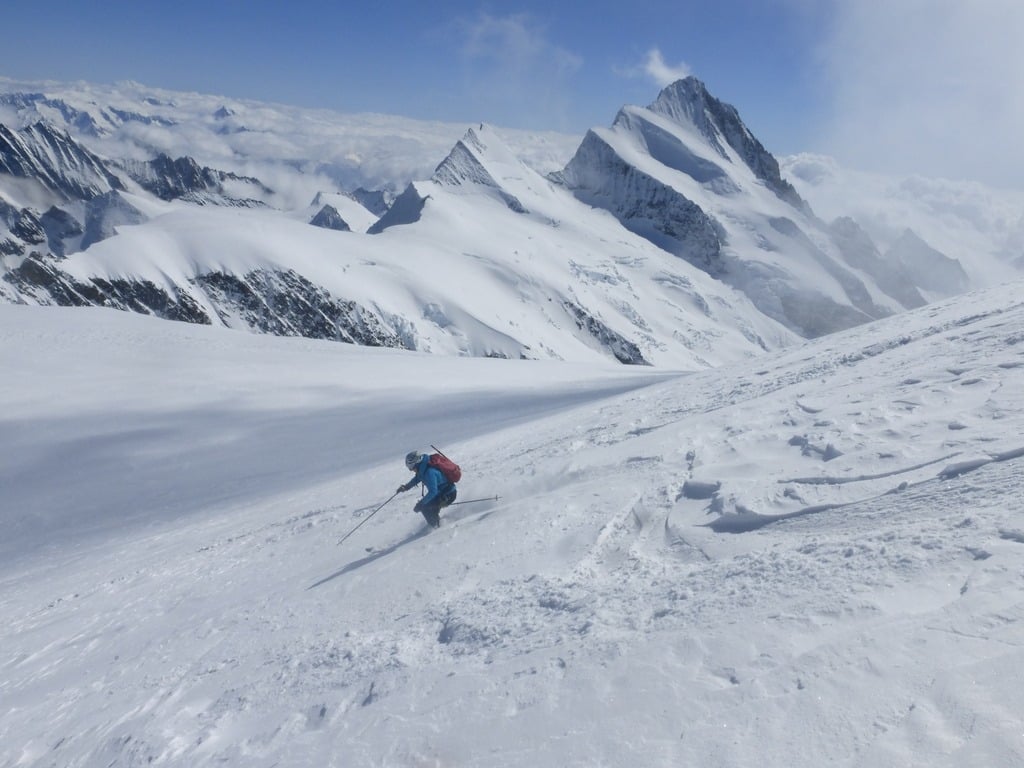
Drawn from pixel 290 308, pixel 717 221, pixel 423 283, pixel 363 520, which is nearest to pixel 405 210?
pixel 423 283

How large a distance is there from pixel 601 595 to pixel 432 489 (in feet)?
13.5

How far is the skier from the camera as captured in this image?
907cm

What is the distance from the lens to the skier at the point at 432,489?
29.8 feet

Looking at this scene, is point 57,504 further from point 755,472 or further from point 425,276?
point 425,276

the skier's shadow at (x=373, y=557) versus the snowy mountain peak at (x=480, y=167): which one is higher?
the snowy mountain peak at (x=480, y=167)

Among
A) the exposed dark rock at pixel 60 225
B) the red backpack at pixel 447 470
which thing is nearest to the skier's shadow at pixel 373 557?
the red backpack at pixel 447 470

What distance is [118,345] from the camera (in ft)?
86.9

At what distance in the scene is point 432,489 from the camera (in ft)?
30.1

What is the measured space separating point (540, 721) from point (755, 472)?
13.9ft

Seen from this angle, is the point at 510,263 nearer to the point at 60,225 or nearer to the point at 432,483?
the point at 432,483

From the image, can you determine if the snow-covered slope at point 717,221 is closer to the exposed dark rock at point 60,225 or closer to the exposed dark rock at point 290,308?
the exposed dark rock at point 290,308

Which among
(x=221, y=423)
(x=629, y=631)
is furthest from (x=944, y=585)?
(x=221, y=423)

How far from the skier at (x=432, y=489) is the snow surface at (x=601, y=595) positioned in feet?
0.82

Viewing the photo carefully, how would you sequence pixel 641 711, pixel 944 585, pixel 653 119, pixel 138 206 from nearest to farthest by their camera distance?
pixel 641 711 → pixel 944 585 → pixel 138 206 → pixel 653 119
